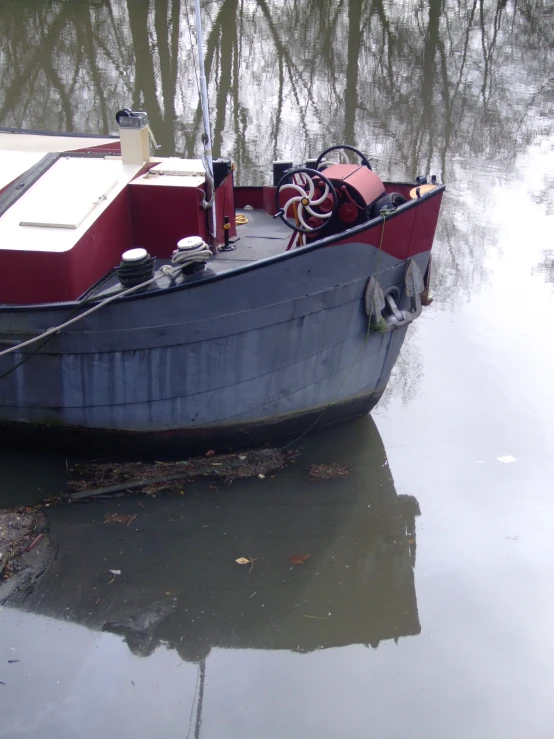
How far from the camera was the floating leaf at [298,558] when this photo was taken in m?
4.96

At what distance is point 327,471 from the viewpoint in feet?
19.0

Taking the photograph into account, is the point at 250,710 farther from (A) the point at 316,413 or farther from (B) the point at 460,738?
(A) the point at 316,413

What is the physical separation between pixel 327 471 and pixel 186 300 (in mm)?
1746

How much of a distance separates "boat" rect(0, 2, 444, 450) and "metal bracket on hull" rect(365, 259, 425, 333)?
1 cm

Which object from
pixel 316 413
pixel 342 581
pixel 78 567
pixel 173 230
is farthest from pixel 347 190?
pixel 78 567

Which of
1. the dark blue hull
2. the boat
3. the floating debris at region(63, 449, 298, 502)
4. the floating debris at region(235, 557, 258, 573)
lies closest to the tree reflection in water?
the boat

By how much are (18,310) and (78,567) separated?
1776 millimetres

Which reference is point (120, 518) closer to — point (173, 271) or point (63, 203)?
point (173, 271)

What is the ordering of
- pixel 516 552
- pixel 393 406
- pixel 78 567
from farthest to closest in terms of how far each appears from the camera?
pixel 393 406, pixel 516 552, pixel 78 567

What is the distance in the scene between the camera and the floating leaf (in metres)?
4.96

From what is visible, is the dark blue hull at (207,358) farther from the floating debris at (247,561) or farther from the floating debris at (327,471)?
the floating debris at (247,561)

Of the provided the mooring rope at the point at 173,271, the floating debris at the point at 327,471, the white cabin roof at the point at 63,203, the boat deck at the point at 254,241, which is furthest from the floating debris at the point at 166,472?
the white cabin roof at the point at 63,203

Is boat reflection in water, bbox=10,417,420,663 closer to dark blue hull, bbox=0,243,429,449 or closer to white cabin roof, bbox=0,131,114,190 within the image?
dark blue hull, bbox=0,243,429,449

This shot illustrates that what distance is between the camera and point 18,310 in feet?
16.9
